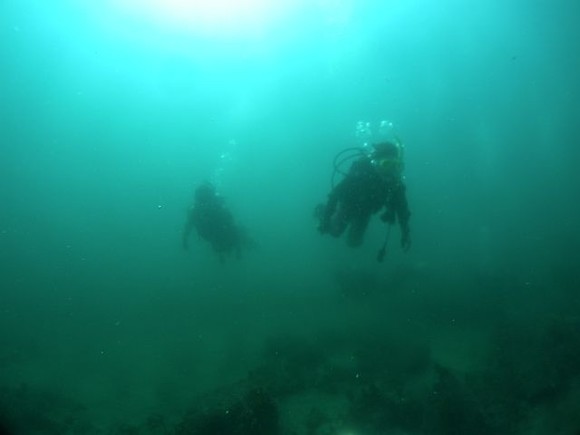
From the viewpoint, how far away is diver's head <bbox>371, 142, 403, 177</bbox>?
6.89m

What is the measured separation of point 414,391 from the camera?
895 centimetres

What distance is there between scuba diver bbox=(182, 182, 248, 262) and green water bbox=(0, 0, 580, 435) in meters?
1.50

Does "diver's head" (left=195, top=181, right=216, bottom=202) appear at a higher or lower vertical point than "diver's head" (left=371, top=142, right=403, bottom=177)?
higher

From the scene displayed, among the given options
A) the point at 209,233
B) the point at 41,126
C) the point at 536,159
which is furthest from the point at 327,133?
the point at 209,233

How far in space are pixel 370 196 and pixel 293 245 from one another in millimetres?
22732

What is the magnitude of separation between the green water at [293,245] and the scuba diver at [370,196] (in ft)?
11.4

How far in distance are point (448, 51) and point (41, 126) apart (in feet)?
295

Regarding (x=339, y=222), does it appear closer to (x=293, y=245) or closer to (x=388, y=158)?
(x=388, y=158)

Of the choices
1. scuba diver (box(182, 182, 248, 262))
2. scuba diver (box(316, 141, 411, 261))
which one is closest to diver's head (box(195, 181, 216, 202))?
scuba diver (box(182, 182, 248, 262))

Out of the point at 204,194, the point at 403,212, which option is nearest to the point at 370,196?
the point at 403,212

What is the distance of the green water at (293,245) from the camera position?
30.1 ft

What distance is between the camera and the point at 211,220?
11859 millimetres

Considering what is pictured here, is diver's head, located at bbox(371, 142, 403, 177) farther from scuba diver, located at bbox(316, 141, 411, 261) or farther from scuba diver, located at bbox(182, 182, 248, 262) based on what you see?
scuba diver, located at bbox(182, 182, 248, 262)

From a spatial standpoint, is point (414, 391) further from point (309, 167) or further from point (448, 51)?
point (309, 167)
